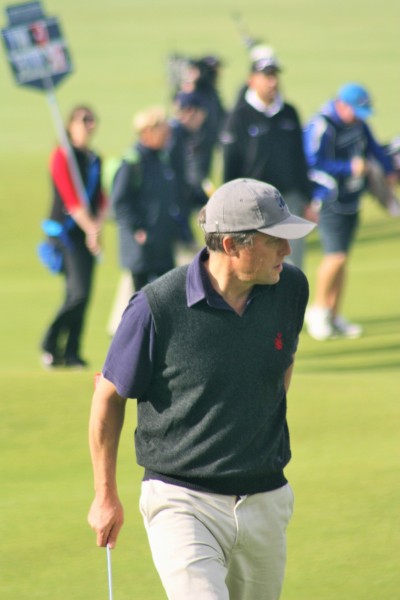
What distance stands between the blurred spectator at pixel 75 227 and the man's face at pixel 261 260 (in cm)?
671

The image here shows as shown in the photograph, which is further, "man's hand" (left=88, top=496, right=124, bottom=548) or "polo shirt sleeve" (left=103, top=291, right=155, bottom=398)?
"man's hand" (left=88, top=496, right=124, bottom=548)

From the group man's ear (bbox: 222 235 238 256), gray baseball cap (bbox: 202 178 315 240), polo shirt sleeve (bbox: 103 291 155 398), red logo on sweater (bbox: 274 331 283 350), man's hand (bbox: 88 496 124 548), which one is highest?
gray baseball cap (bbox: 202 178 315 240)

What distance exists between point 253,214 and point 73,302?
23.2 feet

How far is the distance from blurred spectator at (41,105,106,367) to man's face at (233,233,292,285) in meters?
6.71

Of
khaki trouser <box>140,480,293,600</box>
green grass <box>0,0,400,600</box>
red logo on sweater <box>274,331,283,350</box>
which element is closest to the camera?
khaki trouser <box>140,480,293,600</box>

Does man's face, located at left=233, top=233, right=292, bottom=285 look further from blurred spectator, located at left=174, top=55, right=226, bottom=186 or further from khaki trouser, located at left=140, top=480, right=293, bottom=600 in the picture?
blurred spectator, located at left=174, top=55, right=226, bottom=186

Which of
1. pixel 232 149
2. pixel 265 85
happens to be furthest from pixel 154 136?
pixel 265 85

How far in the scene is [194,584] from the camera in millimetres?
4797

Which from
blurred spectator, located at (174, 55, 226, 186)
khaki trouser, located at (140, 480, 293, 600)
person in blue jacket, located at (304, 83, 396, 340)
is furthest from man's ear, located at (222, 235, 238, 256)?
blurred spectator, located at (174, 55, 226, 186)

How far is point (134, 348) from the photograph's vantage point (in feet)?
16.2

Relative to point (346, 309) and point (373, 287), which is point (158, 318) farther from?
point (373, 287)

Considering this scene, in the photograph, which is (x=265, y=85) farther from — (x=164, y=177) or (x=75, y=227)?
(x=75, y=227)

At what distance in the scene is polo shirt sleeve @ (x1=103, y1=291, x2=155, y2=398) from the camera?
16.2 ft

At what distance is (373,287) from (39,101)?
65.3 ft
